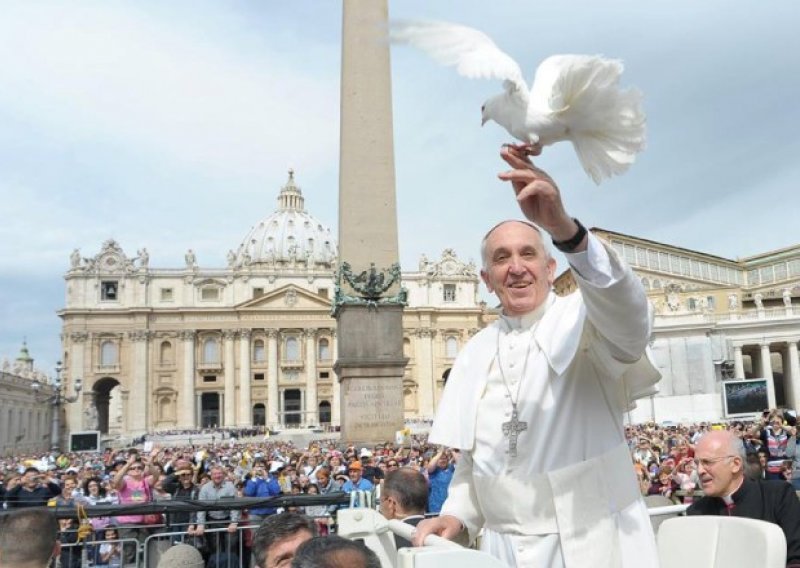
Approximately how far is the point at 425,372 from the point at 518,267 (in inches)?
2971

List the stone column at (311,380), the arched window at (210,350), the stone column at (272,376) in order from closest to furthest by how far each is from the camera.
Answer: the arched window at (210,350), the stone column at (272,376), the stone column at (311,380)

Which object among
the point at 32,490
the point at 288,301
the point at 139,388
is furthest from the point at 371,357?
the point at 288,301

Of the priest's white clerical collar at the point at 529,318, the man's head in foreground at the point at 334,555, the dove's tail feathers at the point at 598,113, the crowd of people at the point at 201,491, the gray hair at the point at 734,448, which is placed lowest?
the crowd of people at the point at 201,491

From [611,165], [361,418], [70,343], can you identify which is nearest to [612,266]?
[611,165]

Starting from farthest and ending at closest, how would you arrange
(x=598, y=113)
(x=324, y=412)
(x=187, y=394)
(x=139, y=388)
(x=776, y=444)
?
(x=324, y=412) < (x=187, y=394) < (x=139, y=388) < (x=776, y=444) < (x=598, y=113)

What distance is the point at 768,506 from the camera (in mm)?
3312

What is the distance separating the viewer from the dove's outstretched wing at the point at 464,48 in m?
1.70

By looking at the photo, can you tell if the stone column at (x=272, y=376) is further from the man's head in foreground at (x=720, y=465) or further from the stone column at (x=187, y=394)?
the man's head in foreground at (x=720, y=465)

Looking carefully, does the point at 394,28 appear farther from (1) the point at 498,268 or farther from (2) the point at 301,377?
(2) the point at 301,377

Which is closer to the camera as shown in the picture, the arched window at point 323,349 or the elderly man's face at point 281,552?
the elderly man's face at point 281,552

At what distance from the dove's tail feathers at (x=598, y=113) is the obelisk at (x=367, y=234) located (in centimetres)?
1186

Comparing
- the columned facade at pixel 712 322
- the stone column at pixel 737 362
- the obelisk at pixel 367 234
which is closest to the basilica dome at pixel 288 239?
the columned facade at pixel 712 322

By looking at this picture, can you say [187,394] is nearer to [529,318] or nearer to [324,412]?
[324,412]

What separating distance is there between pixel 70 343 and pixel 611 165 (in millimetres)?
75577
